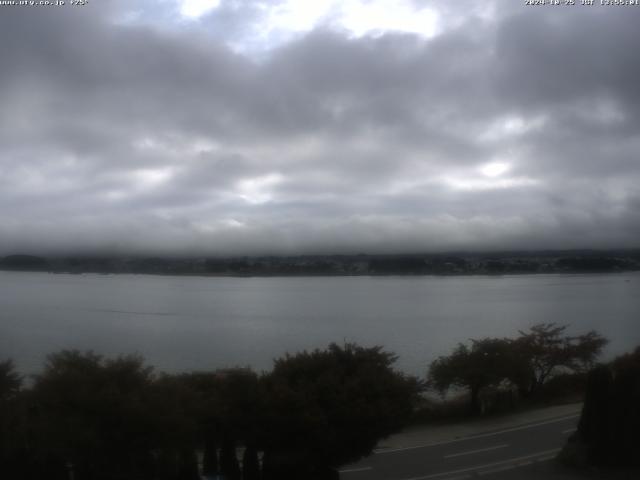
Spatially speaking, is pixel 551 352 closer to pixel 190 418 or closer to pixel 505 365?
pixel 505 365

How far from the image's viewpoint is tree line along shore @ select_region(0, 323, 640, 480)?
38.1ft

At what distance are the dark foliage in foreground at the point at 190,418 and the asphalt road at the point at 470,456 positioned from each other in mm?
1950

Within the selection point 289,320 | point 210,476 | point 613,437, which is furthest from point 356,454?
point 289,320

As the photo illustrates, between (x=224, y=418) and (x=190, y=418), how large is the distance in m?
1.46

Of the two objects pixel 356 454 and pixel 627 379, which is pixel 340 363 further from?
pixel 627 379

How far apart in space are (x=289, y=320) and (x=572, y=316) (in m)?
29.7

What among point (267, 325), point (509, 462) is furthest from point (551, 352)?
point (267, 325)

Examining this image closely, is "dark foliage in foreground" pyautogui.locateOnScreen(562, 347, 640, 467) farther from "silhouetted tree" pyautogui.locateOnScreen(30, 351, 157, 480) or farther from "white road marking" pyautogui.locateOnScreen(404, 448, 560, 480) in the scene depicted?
"silhouetted tree" pyautogui.locateOnScreen(30, 351, 157, 480)

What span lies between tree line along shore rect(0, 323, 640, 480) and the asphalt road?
140cm

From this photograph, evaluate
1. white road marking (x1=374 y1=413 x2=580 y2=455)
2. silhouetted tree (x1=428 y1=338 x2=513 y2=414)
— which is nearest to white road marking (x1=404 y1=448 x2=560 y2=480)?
white road marking (x1=374 y1=413 x2=580 y2=455)

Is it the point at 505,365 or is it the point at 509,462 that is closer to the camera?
the point at 509,462

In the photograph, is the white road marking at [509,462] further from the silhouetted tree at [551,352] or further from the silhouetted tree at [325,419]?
the silhouetted tree at [551,352]

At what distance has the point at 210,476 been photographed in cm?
1372

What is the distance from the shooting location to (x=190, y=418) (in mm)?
12594
